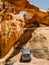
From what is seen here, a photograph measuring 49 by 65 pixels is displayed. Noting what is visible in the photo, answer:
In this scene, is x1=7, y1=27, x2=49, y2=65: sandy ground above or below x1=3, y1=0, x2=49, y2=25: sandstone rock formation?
below

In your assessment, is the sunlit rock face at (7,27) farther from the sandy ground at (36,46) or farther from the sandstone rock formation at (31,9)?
the sandstone rock formation at (31,9)

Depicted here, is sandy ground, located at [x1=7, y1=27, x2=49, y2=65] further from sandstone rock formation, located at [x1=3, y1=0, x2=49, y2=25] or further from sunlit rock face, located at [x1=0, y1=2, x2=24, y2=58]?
sandstone rock formation, located at [x1=3, y1=0, x2=49, y2=25]

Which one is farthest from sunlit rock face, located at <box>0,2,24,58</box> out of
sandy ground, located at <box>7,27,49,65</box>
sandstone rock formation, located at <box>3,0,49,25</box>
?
sandstone rock formation, located at <box>3,0,49,25</box>

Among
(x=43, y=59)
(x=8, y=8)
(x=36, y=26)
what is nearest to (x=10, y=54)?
(x=43, y=59)

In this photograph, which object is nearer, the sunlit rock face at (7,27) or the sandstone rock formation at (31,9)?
the sunlit rock face at (7,27)

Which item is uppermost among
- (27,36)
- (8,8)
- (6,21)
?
(8,8)

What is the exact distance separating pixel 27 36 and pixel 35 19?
16.2 feet

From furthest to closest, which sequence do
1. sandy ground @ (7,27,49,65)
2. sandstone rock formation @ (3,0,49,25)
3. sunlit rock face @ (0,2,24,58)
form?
sandstone rock formation @ (3,0,49,25), sandy ground @ (7,27,49,65), sunlit rock face @ (0,2,24,58)

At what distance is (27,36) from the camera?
22609 millimetres

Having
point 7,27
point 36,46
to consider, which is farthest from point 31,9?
point 7,27

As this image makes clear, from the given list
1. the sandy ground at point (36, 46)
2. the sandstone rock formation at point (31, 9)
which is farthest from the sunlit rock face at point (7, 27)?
the sandstone rock formation at point (31, 9)

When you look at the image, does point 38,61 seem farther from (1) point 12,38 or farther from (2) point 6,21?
(2) point 6,21

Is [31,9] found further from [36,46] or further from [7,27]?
[7,27]

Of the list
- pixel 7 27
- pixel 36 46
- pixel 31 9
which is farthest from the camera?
pixel 31 9
